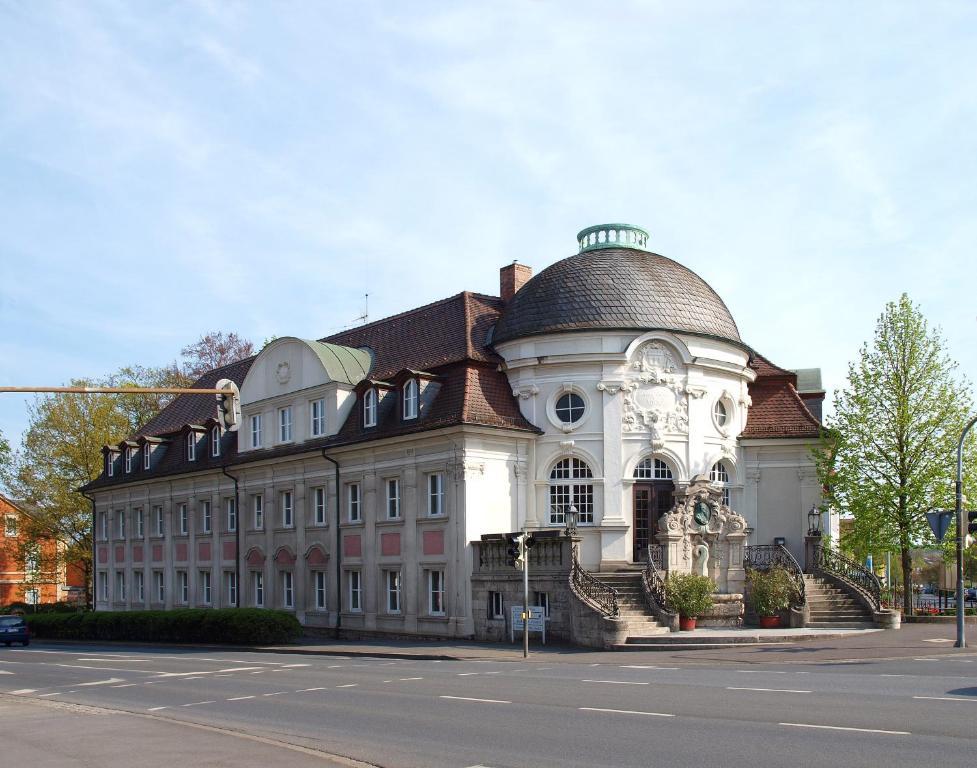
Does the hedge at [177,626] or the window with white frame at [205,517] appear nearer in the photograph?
the hedge at [177,626]

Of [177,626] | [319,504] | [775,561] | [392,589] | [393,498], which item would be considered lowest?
[177,626]

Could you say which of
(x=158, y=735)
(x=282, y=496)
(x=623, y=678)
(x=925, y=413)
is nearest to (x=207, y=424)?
(x=282, y=496)

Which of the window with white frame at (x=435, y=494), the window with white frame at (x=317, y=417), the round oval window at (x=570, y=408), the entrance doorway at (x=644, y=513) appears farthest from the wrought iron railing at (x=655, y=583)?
the window with white frame at (x=317, y=417)

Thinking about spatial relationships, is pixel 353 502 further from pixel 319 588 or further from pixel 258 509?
pixel 258 509

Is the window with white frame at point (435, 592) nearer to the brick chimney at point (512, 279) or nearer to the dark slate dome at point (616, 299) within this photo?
the dark slate dome at point (616, 299)

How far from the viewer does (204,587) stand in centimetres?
4841

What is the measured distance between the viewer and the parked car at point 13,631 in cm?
4291

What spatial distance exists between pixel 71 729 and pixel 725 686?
32.6 ft

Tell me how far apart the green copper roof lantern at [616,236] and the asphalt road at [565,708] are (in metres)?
18.2

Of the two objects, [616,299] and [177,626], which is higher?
[616,299]

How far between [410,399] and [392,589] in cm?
631

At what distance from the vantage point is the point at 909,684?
1762cm

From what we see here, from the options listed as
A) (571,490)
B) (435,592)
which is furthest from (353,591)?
(571,490)

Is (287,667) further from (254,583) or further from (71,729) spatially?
(254,583)
